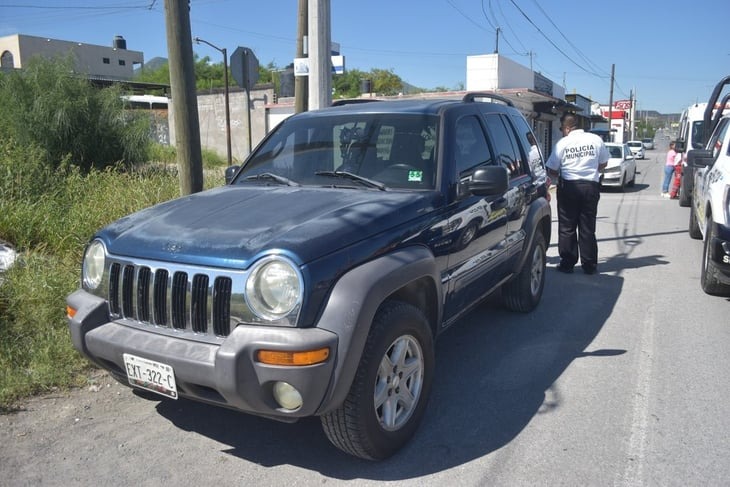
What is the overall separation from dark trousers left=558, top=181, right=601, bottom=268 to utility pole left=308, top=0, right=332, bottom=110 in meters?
3.01

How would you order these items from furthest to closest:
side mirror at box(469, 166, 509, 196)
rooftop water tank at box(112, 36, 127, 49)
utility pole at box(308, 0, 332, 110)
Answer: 1. rooftop water tank at box(112, 36, 127, 49)
2. utility pole at box(308, 0, 332, 110)
3. side mirror at box(469, 166, 509, 196)

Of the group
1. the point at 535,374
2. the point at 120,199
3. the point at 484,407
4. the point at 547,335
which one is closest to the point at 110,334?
the point at 484,407

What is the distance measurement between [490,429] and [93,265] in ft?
8.08

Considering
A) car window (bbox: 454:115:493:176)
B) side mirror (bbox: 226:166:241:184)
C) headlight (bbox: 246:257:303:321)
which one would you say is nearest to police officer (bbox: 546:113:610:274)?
car window (bbox: 454:115:493:176)

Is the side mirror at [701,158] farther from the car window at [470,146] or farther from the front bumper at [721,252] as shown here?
the car window at [470,146]

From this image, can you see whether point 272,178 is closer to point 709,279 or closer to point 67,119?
point 709,279

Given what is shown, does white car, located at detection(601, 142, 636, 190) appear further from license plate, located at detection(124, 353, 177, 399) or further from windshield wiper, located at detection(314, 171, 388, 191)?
license plate, located at detection(124, 353, 177, 399)

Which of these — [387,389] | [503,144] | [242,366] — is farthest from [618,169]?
[242,366]

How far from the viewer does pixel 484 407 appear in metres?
3.84

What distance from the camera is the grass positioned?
4180mm

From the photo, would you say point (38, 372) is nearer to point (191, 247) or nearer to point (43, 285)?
point (43, 285)

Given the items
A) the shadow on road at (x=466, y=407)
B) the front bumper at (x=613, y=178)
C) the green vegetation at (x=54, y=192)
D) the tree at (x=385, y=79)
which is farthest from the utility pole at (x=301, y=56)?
the tree at (x=385, y=79)

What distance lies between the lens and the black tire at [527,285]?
552 cm

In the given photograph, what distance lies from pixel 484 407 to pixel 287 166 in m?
2.11
